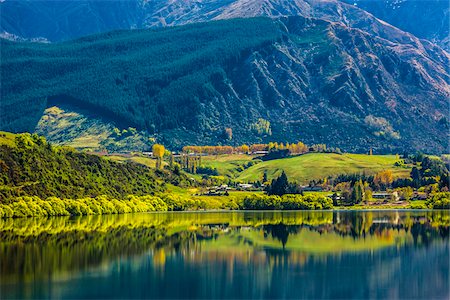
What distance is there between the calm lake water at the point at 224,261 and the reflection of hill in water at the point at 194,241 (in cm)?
14

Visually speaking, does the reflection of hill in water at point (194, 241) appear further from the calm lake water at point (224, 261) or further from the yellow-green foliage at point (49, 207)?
the yellow-green foliage at point (49, 207)

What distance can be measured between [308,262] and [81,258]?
82.5ft

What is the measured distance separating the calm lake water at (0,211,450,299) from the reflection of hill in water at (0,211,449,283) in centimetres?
14

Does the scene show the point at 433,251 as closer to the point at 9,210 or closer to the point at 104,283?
the point at 104,283

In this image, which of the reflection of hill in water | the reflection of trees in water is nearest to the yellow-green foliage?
the reflection of hill in water

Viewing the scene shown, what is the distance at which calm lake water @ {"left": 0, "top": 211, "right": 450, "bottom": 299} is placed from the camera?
77188 millimetres

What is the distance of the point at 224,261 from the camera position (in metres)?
96.6

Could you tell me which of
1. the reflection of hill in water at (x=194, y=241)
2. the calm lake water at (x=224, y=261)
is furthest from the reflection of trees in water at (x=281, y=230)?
the calm lake water at (x=224, y=261)

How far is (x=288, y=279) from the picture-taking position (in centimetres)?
8344

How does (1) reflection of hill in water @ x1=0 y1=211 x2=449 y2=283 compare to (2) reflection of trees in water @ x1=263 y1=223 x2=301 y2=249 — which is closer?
(1) reflection of hill in water @ x1=0 y1=211 x2=449 y2=283

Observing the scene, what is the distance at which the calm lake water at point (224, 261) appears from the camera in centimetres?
7719

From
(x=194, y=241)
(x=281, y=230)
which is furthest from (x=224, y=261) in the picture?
(x=281, y=230)

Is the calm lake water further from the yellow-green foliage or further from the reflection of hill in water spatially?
the yellow-green foliage

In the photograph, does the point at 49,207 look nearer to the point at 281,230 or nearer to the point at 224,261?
the point at 281,230
